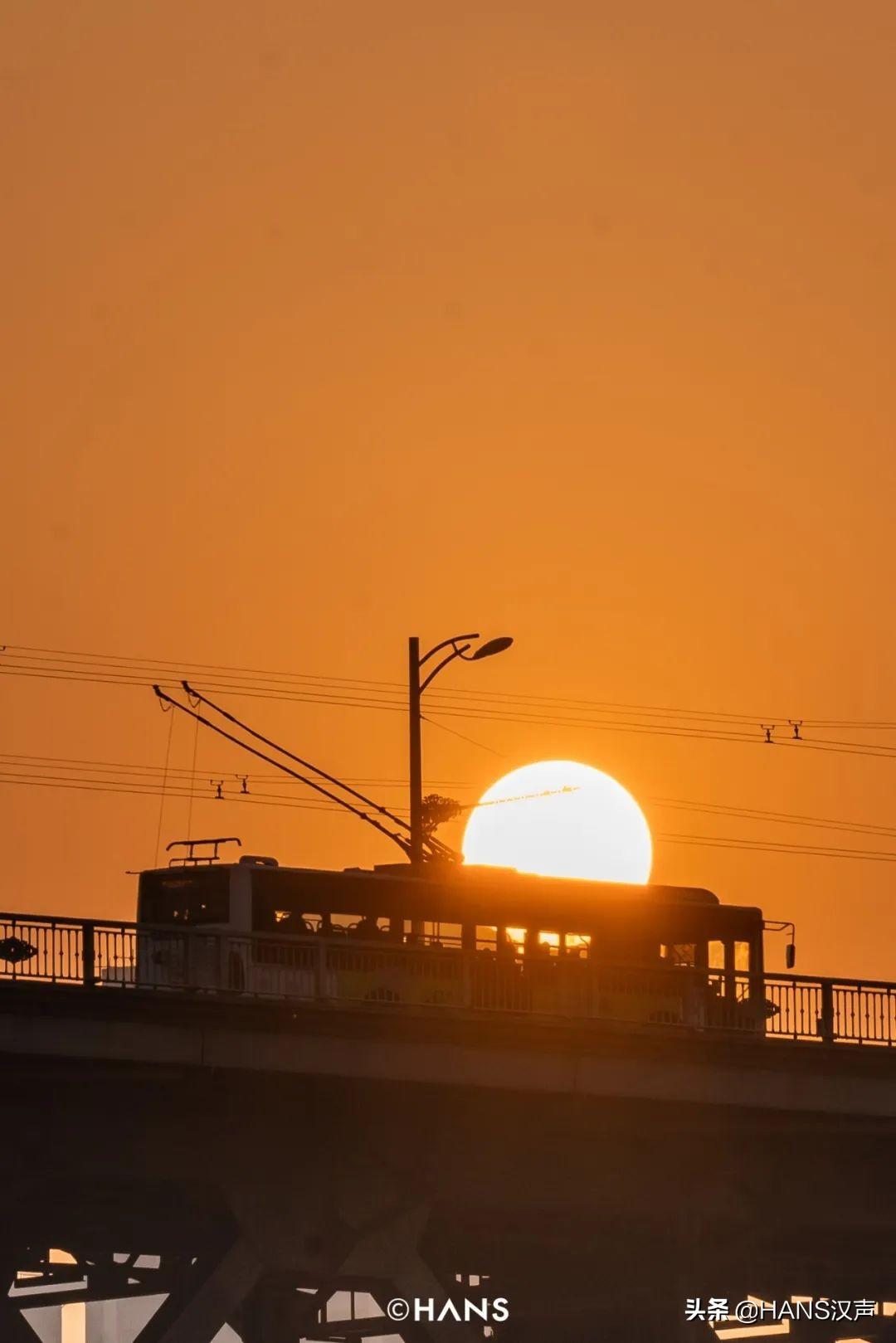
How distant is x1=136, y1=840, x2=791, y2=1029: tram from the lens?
146 ft

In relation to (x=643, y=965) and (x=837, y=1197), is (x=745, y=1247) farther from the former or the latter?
(x=643, y=965)

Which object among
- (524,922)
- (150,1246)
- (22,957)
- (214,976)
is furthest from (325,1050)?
(150,1246)

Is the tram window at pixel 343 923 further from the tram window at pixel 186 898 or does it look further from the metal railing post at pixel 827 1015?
the metal railing post at pixel 827 1015

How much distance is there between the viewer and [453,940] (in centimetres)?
5131

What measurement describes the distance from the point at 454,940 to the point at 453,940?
0.07 metres

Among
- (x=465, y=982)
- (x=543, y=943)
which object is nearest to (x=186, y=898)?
(x=465, y=982)

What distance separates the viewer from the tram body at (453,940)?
146ft

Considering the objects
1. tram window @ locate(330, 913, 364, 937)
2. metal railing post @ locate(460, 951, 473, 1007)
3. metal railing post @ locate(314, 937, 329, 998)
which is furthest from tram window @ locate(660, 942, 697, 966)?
metal railing post @ locate(314, 937, 329, 998)

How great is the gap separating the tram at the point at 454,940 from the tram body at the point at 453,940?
37mm

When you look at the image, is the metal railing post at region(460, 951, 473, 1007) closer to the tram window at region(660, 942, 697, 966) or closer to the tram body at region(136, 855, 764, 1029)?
the tram body at region(136, 855, 764, 1029)

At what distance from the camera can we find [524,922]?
173 ft

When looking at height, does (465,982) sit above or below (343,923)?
below

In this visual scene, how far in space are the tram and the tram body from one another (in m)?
0.04

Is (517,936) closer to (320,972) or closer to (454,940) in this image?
(454,940)
